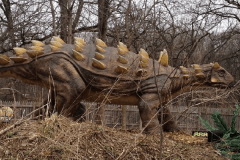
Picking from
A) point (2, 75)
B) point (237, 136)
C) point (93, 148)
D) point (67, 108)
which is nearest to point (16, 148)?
point (93, 148)

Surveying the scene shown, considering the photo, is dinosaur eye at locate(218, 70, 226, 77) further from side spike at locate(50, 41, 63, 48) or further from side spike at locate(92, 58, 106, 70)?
side spike at locate(50, 41, 63, 48)

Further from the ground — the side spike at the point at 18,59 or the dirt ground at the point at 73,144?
the side spike at the point at 18,59

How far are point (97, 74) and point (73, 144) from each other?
170cm

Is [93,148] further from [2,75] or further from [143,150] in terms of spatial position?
[2,75]

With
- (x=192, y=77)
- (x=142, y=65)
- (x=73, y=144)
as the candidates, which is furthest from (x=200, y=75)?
(x=73, y=144)

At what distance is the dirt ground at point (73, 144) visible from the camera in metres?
2.47

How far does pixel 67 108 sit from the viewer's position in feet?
13.6

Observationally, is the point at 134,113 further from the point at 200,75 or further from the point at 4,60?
the point at 4,60

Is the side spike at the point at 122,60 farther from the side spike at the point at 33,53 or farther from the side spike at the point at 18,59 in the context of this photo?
the side spike at the point at 18,59

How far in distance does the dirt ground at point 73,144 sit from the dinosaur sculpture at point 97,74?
104 centimetres

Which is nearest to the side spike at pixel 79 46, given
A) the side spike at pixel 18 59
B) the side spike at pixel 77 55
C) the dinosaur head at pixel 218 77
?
the side spike at pixel 77 55

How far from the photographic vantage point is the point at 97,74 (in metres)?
4.19

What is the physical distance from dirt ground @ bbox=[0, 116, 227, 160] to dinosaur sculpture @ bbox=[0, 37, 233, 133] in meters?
1.04

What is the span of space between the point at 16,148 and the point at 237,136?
101 inches
